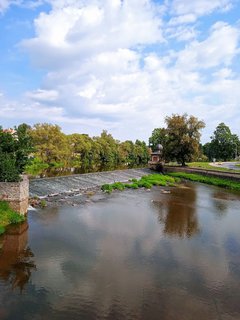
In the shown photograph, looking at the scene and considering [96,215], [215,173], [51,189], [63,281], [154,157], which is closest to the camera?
[63,281]

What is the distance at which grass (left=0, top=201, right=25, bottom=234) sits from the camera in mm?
21847

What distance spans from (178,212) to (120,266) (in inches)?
608

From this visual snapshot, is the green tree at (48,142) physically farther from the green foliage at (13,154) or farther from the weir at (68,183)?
the green foliage at (13,154)

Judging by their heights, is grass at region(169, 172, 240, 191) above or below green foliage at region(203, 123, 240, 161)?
below

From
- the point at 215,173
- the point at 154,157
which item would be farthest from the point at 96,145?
the point at 215,173

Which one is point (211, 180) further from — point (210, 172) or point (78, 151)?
point (78, 151)

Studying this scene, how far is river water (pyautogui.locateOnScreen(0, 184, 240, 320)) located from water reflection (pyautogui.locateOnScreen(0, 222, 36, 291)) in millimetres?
44

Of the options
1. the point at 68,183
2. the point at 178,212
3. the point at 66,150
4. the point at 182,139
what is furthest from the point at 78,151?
the point at 178,212

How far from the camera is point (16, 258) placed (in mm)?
16641

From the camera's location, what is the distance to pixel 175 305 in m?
12.2

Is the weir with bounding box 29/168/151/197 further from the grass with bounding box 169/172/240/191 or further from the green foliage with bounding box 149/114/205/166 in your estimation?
the green foliage with bounding box 149/114/205/166

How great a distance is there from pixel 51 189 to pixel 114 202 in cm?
822

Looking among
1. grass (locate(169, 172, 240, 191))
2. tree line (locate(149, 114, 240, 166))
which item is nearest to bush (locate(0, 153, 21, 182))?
grass (locate(169, 172, 240, 191))

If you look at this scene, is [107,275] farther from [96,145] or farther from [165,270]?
[96,145]
